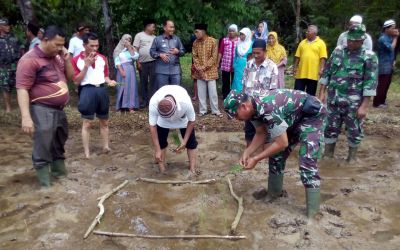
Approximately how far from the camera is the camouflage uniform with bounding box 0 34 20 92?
816 centimetres

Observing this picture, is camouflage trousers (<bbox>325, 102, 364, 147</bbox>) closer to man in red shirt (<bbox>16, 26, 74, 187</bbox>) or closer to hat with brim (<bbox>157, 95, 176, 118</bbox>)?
hat with brim (<bbox>157, 95, 176, 118</bbox>)

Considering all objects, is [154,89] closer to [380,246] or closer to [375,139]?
[375,139]

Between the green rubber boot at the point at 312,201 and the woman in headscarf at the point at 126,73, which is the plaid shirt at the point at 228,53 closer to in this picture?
the woman in headscarf at the point at 126,73

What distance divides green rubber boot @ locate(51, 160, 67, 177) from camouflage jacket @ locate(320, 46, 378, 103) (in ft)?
11.7

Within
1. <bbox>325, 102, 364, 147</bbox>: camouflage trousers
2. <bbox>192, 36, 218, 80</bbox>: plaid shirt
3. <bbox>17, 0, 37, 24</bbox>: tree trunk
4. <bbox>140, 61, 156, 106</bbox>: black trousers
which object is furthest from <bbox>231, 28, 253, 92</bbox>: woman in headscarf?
<bbox>17, 0, 37, 24</bbox>: tree trunk

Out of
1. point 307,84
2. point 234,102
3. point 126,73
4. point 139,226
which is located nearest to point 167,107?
point 234,102

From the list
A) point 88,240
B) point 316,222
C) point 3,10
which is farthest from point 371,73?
point 3,10

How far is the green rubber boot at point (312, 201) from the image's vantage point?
4.08 metres

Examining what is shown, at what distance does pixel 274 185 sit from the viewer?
4.52m

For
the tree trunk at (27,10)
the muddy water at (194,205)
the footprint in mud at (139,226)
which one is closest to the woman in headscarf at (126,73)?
the muddy water at (194,205)

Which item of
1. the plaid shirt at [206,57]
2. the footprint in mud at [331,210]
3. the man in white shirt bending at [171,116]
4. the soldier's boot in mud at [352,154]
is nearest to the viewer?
the footprint in mud at [331,210]

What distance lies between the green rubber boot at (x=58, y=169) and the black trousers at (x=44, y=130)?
30 centimetres

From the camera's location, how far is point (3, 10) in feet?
38.3

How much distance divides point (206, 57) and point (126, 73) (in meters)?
1.63
